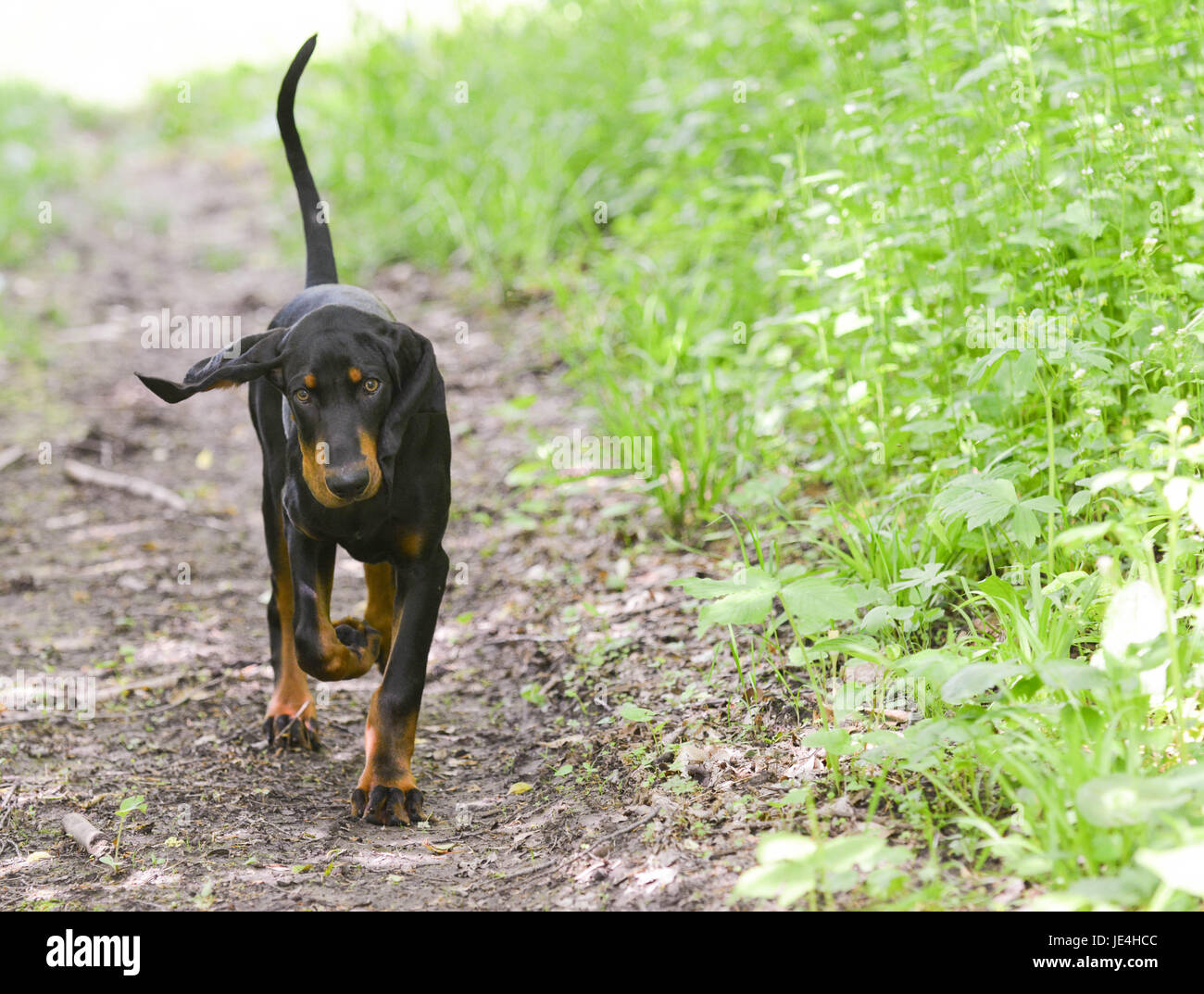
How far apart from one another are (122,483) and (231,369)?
3.16 m

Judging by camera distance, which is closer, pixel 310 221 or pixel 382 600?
pixel 382 600

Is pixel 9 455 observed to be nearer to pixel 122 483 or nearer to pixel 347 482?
pixel 122 483

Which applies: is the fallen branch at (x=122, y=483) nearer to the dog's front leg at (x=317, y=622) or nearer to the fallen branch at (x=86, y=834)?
the dog's front leg at (x=317, y=622)

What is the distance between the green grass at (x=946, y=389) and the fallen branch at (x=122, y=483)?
6.51 feet

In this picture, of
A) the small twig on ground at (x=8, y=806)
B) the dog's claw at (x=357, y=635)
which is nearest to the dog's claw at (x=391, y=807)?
the dog's claw at (x=357, y=635)

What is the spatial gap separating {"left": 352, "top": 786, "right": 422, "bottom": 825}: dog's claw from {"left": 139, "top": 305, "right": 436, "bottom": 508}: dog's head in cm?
76

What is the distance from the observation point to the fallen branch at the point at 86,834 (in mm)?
2852

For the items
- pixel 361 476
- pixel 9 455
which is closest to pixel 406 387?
pixel 361 476

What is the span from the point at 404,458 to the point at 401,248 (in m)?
5.29

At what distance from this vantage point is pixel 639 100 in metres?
7.47

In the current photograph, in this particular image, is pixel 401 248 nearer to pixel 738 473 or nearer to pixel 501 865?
pixel 738 473

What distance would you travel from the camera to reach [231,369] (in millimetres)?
2898
